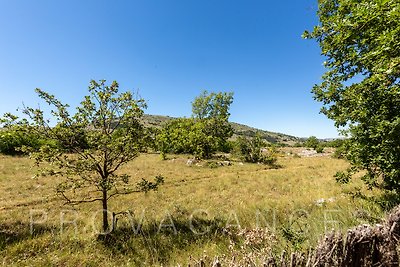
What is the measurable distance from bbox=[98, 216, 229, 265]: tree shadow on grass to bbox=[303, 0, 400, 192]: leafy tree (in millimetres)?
6340

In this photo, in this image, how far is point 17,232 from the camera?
9500mm

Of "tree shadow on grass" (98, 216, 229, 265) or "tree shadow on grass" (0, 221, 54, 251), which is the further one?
"tree shadow on grass" (0, 221, 54, 251)

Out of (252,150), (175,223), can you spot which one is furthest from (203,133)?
(175,223)

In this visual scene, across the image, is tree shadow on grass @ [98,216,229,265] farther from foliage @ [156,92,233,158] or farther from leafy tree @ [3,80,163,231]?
foliage @ [156,92,233,158]

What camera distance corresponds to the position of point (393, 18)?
187 inches

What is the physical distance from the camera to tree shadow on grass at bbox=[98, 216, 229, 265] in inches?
326

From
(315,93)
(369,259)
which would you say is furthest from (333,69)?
(369,259)

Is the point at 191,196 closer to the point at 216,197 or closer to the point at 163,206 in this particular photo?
the point at 216,197

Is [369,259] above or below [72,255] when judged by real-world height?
above

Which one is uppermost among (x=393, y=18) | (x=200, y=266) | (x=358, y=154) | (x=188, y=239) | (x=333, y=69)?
(x=333, y=69)

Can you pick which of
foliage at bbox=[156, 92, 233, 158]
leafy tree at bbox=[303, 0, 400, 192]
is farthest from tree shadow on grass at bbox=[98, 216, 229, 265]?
foliage at bbox=[156, 92, 233, 158]

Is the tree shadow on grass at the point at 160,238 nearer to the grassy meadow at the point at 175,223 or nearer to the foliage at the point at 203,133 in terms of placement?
the grassy meadow at the point at 175,223

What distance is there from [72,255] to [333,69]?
12.3 meters

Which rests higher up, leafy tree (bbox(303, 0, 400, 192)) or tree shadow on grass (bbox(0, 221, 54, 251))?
leafy tree (bbox(303, 0, 400, 192))
